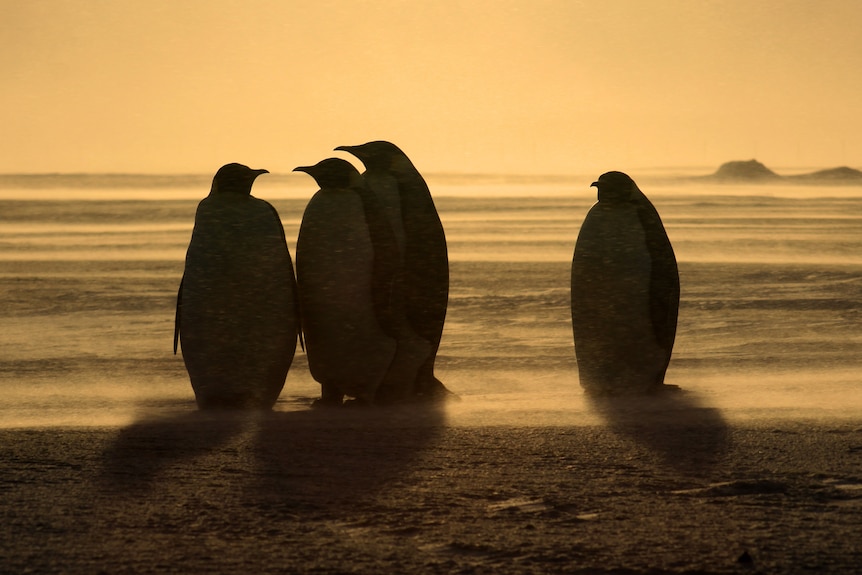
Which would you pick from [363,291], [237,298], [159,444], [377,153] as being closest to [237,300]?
[237,298]

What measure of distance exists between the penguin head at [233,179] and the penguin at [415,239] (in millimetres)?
671

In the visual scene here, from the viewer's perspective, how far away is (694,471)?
18.8 feet

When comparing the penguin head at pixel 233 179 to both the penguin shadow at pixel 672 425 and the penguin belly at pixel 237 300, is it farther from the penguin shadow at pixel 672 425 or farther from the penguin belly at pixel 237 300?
the penguin shadow at pixel 672 425

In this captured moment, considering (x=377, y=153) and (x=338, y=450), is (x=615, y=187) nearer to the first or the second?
(x=377, y=153)

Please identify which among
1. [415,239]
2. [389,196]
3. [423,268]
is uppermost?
[389,196]

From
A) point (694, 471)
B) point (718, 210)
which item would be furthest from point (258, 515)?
point (718, 210)

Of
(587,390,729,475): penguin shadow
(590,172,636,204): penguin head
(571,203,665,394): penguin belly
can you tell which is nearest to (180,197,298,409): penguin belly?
(571,203,665,394): penguin belly

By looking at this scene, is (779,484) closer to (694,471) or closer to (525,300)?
(694,471)

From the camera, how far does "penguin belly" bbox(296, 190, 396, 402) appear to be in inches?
285

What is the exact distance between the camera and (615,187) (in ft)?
25.8

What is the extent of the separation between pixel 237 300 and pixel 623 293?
249cm

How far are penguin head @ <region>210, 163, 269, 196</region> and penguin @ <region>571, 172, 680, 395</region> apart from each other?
2.19 meters

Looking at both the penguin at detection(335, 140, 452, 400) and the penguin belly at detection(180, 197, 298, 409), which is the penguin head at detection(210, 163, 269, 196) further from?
the penguin at detection(335, 140, 452, 400)

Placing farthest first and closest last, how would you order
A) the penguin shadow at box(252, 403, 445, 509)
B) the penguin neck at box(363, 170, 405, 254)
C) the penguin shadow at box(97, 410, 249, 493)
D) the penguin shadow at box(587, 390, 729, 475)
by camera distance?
the penguin neck at box(363, 170, 405, 254) < the penguin shadow at box(587, 390, 729, 475) < the penguin shadow at box(97, 410, 249, 493) < the penguin shadow at box(252, 403, 445, 509)
